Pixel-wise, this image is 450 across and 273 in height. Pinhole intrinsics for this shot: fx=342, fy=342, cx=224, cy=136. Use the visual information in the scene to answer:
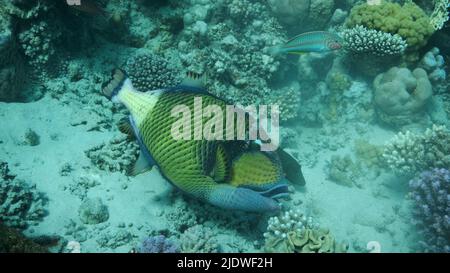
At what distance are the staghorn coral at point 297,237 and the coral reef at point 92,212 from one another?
69.5 inches

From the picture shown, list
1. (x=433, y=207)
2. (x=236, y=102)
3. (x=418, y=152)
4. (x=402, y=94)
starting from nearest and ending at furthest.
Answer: (x=433, y=207) → (x=418, y=152) → (x=236, y=102) → (x=402, y=94)

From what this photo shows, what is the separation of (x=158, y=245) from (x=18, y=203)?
4.94 feet

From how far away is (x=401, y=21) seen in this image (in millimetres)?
5480

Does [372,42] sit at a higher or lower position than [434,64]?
higher

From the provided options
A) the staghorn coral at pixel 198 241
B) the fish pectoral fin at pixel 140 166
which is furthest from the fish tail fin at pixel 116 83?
the staghorn coral at pixel 198 241

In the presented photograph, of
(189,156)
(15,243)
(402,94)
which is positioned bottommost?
(15,243)

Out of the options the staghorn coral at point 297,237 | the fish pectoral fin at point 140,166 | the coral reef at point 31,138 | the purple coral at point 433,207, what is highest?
the fish pectoral fin at point 140,166

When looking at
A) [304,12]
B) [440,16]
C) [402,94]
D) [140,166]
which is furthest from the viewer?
[304,12]

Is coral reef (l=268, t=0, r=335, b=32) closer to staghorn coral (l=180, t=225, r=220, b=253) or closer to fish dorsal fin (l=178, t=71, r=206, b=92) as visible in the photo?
fish dorsal fin (l=178, t=71, r=206, b=92)

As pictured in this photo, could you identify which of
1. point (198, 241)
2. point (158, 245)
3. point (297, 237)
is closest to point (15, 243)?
point (158, 245)

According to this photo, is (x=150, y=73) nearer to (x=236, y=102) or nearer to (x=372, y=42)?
(x=236, y=102)

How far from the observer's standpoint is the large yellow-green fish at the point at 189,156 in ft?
9.86

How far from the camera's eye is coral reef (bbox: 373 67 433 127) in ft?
18.0

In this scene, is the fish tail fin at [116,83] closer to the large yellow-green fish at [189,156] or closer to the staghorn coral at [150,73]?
the large yellow-green fish at [189,156]
